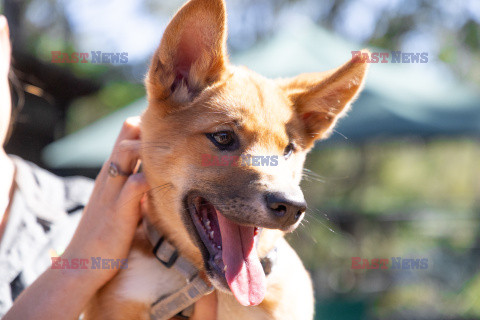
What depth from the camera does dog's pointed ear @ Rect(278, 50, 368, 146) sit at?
7.98ft

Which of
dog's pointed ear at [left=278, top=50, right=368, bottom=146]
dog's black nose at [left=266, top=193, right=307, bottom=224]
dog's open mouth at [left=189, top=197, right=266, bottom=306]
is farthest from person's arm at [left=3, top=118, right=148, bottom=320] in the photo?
dog's pointed ear at [left=278, top=50, right=368, bottom=146]

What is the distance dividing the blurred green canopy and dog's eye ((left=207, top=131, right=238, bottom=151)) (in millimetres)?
4081

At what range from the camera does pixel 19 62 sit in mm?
8234

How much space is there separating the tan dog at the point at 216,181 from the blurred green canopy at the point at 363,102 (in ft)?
12.8

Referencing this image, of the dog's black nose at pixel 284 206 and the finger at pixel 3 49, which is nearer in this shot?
the dog's black nose at pixel 284 206

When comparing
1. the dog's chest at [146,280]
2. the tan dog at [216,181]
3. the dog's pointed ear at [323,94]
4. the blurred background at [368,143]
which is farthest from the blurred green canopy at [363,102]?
the dog's chest at [146,280]

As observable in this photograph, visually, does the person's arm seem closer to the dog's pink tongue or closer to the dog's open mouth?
the dog's open mouth

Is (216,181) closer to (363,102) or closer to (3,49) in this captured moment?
(3,49)

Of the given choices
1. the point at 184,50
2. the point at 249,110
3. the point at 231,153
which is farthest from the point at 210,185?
the point at 184,50

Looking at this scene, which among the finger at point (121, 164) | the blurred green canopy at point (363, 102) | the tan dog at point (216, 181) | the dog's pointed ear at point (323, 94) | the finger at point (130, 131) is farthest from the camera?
the blurred green canopy at point (363, 102)

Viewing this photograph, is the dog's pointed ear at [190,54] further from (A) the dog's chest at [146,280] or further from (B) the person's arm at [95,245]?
(A) the dog's chest at [146,280]

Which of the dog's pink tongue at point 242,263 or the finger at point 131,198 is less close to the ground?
the finger at point 131,198

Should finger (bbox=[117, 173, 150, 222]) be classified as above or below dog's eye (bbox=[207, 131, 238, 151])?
below

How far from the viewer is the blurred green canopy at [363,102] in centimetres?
616
